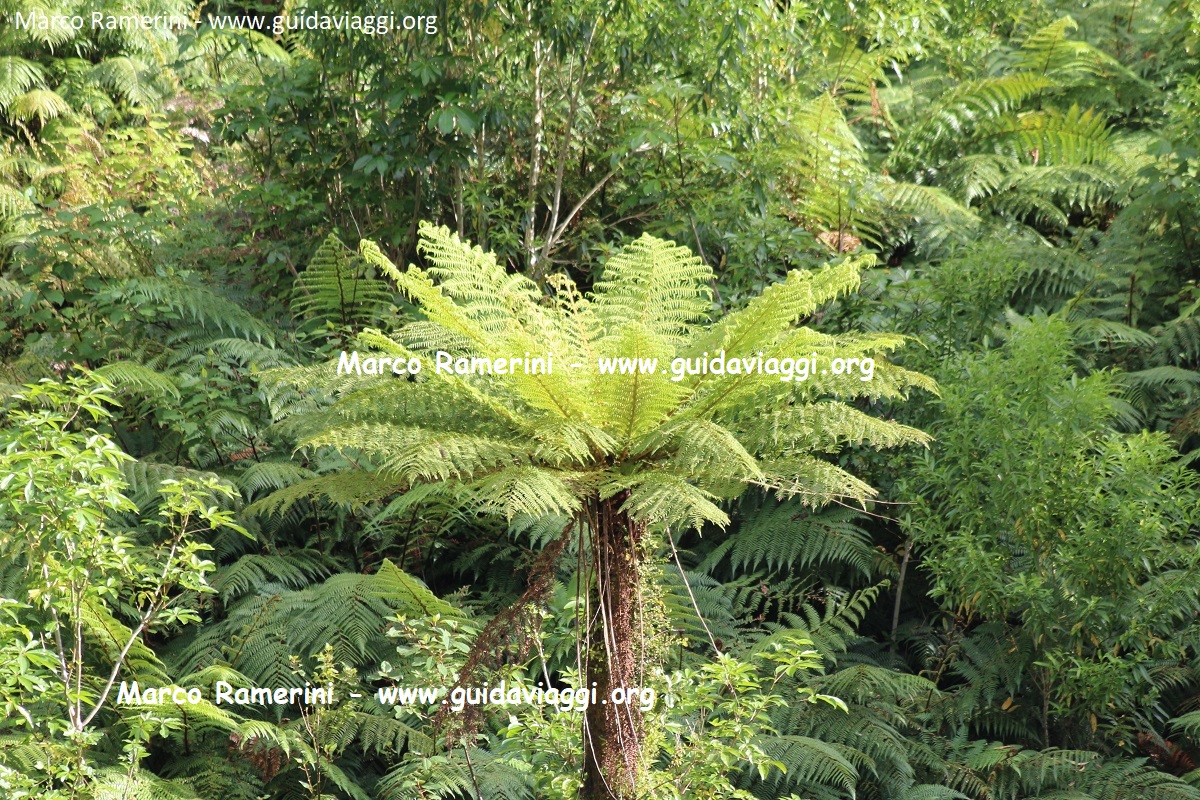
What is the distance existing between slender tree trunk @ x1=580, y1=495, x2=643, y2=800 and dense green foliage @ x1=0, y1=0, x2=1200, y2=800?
1 cm

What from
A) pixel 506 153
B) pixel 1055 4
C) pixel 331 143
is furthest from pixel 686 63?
pixel 1055 4

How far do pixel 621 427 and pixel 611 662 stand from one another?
1.71 ft

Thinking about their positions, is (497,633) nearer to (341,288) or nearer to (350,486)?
(350,486)

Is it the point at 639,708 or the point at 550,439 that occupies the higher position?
the point at 550,439

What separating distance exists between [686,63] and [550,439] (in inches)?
117

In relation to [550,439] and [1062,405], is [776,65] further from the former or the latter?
[550,439]

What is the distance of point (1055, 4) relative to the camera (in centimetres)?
752

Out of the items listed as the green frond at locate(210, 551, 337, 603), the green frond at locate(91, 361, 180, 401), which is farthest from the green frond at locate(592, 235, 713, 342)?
the green frond at locate(91, 361, 180, 401)

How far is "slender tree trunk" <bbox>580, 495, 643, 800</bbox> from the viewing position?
7.85 ft

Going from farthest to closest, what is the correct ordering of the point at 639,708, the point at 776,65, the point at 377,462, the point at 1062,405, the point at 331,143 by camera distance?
1. the point at 776,65
2. the point at 331,143
3. the point at 377,462
4. the point at 1062,405
5. the point at 639,708

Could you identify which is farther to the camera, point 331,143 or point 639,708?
point 331,143

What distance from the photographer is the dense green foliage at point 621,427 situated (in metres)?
2.43

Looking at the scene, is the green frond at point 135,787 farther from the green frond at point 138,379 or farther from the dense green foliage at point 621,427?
the green frond at point 138,379

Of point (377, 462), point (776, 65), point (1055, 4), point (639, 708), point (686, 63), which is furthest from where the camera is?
point (1055, 4)
